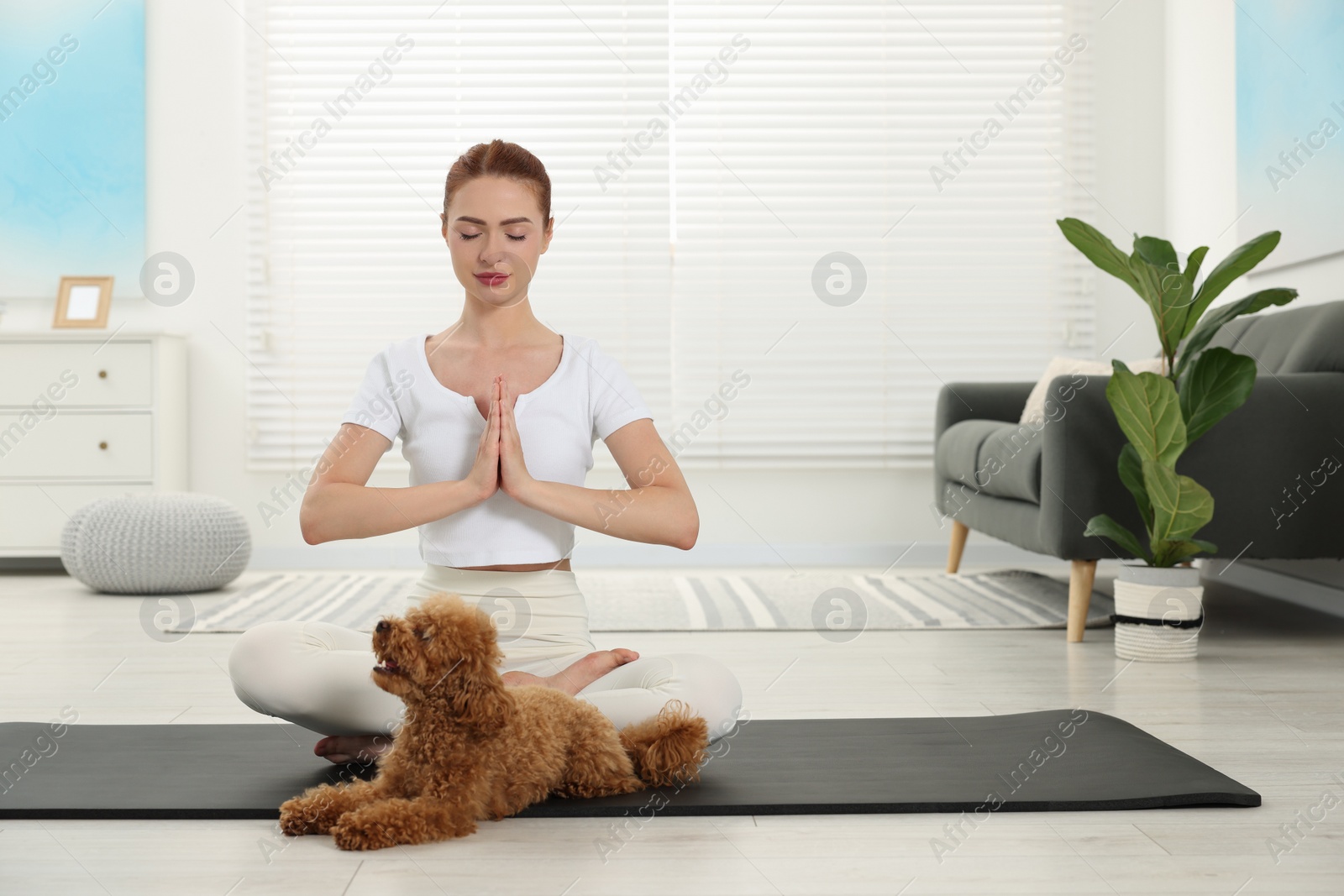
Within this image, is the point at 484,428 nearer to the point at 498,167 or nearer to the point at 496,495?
the point at 496,495

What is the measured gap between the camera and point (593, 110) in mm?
4688

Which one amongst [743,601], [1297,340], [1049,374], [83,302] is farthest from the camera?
[83,302]

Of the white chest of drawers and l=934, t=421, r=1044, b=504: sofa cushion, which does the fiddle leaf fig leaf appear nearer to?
l=934, t=421, r=1044, b=504: sofa cushion

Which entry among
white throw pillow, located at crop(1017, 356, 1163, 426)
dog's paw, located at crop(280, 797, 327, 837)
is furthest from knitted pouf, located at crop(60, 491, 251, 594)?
white throw pillow, located at crop(1017, 356, 1163, 426)

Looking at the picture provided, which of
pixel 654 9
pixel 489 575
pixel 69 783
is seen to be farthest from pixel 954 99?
pixel 69 783

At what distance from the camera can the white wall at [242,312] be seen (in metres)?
4.65

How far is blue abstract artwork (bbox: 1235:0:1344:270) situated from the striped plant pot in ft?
4.25

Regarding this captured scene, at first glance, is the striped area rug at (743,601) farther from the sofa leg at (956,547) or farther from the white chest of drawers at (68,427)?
the white chest of drawers at (68,427)

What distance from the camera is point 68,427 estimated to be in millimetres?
4203

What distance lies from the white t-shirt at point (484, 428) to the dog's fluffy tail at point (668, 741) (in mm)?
279

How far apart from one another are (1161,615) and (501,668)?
177 cm

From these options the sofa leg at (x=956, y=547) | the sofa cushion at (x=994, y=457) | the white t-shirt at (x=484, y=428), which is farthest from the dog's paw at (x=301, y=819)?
the sofa leg at (x=956, y=547)

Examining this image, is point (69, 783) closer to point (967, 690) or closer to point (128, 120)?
point (967, 690)

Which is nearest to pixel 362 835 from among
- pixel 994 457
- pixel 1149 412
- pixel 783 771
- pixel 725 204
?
pixel 783 771
